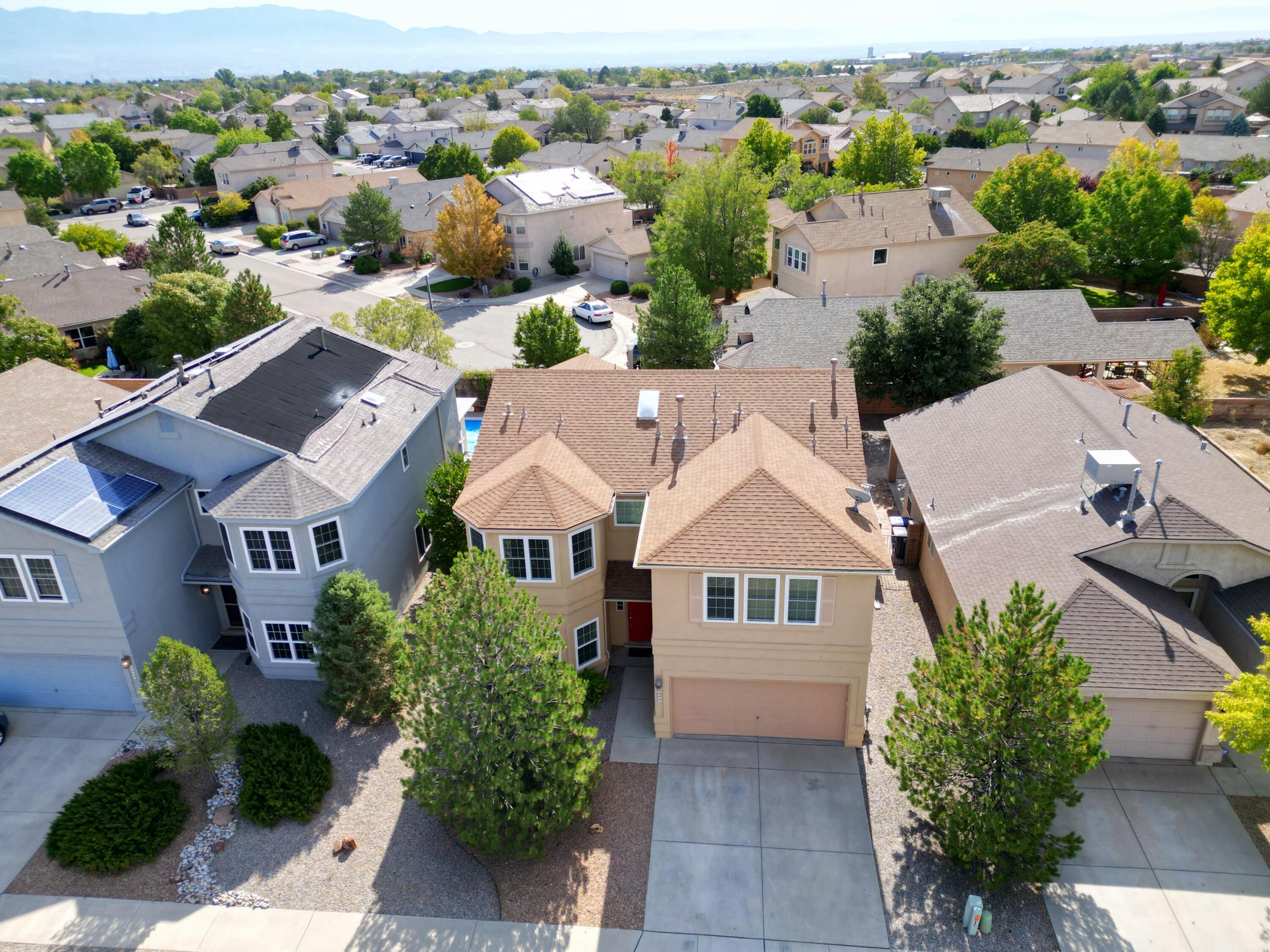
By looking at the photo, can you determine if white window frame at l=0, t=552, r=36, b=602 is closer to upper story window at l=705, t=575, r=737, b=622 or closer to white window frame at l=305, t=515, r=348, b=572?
white window frame at l=305, t=515, r=348, b=572

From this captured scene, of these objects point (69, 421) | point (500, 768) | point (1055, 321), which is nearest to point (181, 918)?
point (500, 768)

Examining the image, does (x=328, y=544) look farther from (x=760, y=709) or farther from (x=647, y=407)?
(x=760, y=709)

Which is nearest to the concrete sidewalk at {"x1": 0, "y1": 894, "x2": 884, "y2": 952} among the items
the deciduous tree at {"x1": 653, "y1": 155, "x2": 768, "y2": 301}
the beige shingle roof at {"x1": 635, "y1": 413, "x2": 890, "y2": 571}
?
the beige shingle roof at {"x1": 635, "y1": 413, "x2": 890, "y2": 571}

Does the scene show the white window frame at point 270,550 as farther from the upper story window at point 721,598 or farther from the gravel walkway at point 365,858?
the upper story window at point 721,598

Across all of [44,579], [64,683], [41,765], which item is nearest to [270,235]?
[64,683]

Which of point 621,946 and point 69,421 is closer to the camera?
point 621,946

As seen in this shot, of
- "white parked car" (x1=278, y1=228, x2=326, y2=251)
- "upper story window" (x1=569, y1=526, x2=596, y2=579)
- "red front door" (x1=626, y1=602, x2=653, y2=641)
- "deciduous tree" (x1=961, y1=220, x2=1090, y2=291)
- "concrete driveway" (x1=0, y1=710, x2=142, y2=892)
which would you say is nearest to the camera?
"concrete driveway" (x1=0, y1=710, x2=142, y2=892)

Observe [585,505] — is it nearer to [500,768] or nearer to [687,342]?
[500,768]
